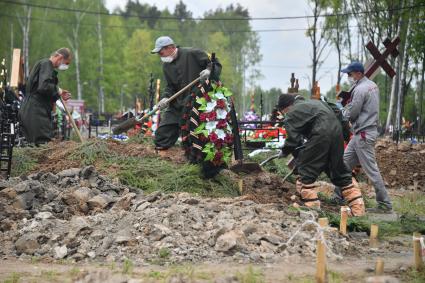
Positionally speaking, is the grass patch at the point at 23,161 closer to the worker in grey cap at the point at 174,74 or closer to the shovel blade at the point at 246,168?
the worker in grey cap at the point at 174,74

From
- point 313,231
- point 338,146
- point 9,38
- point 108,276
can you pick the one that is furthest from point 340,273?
point 9,38

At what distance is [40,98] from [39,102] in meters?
0.07

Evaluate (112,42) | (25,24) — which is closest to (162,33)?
(112,42)

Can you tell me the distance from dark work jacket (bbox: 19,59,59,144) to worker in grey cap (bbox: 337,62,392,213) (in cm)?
484

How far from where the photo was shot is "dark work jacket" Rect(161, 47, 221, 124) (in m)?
9.95

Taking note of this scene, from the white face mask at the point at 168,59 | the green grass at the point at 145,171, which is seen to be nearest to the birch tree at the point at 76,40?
the green grass at the point at 145,171

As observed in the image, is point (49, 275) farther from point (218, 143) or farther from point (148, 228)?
point (218, 143)

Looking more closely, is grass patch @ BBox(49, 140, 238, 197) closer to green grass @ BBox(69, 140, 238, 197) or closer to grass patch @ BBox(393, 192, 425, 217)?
green grass @ BBox(69, 140, 238, 197)

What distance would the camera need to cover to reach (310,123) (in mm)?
8633

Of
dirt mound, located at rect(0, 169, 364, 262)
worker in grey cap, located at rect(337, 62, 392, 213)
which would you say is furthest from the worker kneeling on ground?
dirt mound, located at rect(0, 169, 364, 262)

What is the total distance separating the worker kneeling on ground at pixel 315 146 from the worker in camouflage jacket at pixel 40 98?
4418mm

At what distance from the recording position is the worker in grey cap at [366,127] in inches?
367

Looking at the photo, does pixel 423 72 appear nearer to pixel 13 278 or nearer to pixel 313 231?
pixel 313 231

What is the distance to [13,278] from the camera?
17.0 ft
